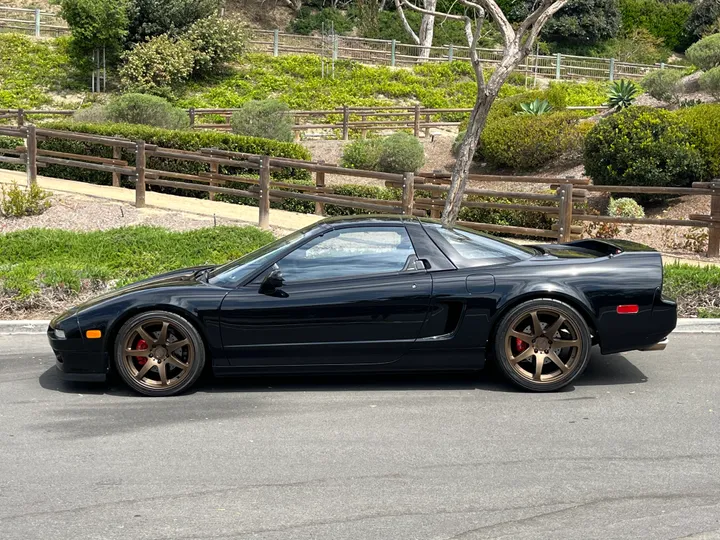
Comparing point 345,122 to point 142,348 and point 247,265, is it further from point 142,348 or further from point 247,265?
point 142,348

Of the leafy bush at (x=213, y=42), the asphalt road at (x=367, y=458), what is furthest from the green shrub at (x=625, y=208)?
the leafy bush at (x=213, y=42)

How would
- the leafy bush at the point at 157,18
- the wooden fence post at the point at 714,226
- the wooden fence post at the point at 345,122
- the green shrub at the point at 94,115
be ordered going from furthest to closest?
1. the leafy bush at the point at 157,18
2. the wooden fence post at the point at 345,122
3. the green shrub at the point at 94,115
4. the wooden fence post at the point at 714,226

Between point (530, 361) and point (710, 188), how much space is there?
712 cm

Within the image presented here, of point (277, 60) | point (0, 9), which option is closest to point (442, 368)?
point (277, 60)

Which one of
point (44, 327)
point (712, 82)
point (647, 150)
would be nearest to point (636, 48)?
point (712, 82)

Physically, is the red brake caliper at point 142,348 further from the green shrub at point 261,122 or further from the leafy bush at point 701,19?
the leafy bush at point 701,19

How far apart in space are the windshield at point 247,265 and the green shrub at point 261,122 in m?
20.9

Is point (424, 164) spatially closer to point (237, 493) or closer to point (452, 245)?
point (452, 245)

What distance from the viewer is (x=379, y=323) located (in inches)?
287

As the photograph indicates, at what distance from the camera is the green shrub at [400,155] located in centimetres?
2602

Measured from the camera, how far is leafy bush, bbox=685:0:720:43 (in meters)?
52.4

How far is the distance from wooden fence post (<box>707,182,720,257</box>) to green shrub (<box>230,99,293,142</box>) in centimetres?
1708

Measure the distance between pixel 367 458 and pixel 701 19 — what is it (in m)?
53.9

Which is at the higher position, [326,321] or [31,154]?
[31,154]
